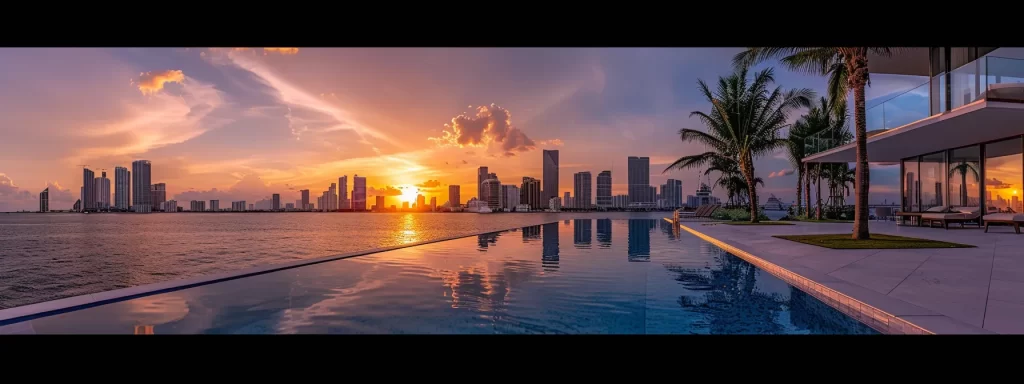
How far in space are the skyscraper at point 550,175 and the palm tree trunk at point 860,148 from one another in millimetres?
96667

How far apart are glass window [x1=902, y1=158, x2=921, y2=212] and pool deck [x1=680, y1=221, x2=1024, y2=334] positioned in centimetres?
1217

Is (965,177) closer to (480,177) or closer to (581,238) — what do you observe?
(581,238)

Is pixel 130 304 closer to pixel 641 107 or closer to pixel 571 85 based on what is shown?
pixel 571 85

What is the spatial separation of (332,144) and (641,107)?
59.7ft

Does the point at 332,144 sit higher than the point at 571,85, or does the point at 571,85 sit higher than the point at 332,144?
the point at 571,85

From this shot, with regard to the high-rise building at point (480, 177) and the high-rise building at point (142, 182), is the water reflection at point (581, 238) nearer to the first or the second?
the high-rise building at point (480, 177)

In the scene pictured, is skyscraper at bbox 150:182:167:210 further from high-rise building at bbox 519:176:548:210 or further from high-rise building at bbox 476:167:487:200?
high-rise building at bbox 519:176:548:210

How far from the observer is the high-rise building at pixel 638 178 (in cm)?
8828

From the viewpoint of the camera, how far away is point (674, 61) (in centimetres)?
2253

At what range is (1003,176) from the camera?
54.1ft

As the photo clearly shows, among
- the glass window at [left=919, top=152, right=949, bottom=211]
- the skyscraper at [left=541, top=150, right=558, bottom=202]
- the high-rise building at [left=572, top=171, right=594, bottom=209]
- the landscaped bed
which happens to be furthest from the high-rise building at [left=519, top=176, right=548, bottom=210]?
the landscaped bed
